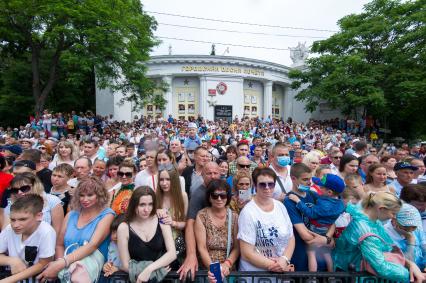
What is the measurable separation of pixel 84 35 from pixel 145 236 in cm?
1832

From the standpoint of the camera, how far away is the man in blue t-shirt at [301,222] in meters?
3.23

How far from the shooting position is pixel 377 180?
462cm

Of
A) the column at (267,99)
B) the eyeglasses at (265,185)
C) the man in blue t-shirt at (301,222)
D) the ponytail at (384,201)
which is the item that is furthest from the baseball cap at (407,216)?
the column at (267,99)

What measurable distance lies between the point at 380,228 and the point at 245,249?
1361 mm

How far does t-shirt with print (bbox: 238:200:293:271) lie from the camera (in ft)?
10.3

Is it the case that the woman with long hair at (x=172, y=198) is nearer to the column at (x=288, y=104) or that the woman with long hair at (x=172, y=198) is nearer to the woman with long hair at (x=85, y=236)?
the woman with long hair at (x=85, y=236)

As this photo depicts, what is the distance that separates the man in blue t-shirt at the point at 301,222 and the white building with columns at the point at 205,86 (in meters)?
24.7

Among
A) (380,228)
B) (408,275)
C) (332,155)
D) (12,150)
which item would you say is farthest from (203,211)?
(12,150)

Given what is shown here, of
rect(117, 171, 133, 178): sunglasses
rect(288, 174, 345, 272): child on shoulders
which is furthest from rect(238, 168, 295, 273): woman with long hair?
rect(117, 171, 133, 178): sunglasses

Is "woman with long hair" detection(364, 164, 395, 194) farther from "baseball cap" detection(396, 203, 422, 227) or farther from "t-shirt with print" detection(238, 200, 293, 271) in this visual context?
"t-shirt with print" detection(238, 200, 293, 271)

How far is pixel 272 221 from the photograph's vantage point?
318 cm

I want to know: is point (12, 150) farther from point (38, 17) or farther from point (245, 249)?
point (38, 17)

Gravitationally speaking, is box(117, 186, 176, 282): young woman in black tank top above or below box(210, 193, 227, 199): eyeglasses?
below

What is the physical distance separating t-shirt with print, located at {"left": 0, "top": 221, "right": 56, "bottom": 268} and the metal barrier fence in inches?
27.0
